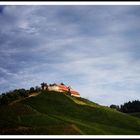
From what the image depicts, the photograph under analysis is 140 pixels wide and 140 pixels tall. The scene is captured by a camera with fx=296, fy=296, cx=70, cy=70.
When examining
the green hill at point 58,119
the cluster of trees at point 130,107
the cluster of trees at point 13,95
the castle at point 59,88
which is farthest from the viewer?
the cluster of trees at point 130,107

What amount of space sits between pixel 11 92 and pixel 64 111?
20734mm

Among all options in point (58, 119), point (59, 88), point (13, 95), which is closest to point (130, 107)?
point (59, 88)

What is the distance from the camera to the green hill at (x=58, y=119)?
42.9 m

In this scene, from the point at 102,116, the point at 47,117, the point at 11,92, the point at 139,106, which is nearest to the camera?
the point at 47,117

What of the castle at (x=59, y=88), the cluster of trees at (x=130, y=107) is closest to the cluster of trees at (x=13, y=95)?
the castle at (x=59, y=88)

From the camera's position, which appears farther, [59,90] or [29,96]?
[59,90]

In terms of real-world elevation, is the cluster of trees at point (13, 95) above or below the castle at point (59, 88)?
below

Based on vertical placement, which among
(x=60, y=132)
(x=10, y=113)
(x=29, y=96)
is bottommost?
(x=60, y=132)

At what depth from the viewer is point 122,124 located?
54.4 meters

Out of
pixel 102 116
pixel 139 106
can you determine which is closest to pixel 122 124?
pixel 102 116

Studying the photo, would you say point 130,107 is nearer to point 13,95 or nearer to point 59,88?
point 59,88

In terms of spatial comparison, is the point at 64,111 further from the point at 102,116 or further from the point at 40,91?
the point at 40,91

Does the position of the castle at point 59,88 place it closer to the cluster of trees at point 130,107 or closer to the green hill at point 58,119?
the green hill at point 58,119
